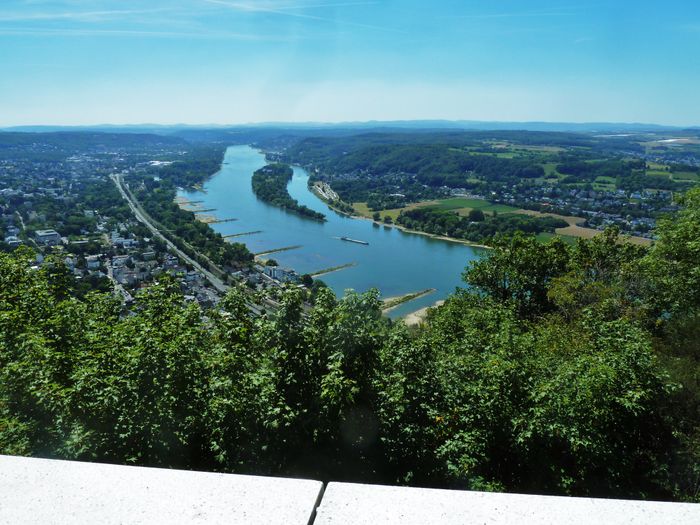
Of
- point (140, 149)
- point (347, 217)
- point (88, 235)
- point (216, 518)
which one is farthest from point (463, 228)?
point (140, 149)

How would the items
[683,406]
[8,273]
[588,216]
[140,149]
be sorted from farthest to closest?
[140,149], [588,216], [8,273], [683,406]

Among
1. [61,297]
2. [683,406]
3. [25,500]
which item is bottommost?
[683,406]

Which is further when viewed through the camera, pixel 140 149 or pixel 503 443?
pixel 140 149

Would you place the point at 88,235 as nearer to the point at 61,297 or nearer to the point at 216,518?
the point at 61,297

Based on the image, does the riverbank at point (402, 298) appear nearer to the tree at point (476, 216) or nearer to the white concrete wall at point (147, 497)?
the tree at point (476, 216)

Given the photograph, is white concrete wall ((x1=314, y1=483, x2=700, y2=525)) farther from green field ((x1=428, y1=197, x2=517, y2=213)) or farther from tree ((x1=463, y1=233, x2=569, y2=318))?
green field ((x1=428, y1=197, x2=517, y2=213))
